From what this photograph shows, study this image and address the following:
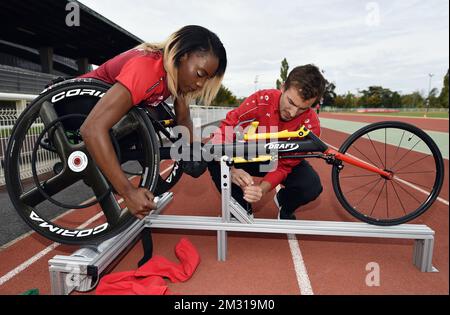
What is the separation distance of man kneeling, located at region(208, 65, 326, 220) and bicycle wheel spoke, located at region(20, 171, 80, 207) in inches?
43.1

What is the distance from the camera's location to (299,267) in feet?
8.07

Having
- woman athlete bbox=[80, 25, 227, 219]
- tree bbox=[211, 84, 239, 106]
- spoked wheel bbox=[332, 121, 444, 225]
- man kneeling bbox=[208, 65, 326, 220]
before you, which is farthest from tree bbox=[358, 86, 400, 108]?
woman athlete bbox=[80, 25, 227, 219]

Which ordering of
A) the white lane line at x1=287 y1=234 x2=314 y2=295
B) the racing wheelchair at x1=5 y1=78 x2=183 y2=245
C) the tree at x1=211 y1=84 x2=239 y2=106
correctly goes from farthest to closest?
the tree at x1=211 y1=84 x2=239 y2=106 < the white lane line at x1=287 y1=234 x2=314 y2=295 < the racing wheelchair at x1=5 y1=78 x2=183 y2=245

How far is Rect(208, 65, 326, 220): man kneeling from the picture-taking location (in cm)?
240

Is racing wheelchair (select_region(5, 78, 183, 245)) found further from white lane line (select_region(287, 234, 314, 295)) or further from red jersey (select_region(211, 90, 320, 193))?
white lane line (select_region(287, 234, 314, 295))

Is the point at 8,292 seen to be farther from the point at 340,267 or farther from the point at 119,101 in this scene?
the point at 340,267

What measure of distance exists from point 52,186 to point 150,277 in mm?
910

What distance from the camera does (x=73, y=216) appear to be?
3.60 meters

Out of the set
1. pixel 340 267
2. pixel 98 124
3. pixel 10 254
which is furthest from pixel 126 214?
pixel 340 267

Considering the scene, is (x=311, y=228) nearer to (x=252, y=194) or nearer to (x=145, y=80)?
(x=252, y=194)

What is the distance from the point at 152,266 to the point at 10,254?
4.66ft

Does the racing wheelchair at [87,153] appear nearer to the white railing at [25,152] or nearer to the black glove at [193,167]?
the black glove at [193,167]

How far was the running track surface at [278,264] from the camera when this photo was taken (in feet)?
7.12

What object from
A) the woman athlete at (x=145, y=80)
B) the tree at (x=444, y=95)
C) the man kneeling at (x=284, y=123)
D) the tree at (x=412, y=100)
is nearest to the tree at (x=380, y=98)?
the tree at (x=412, y=100)
